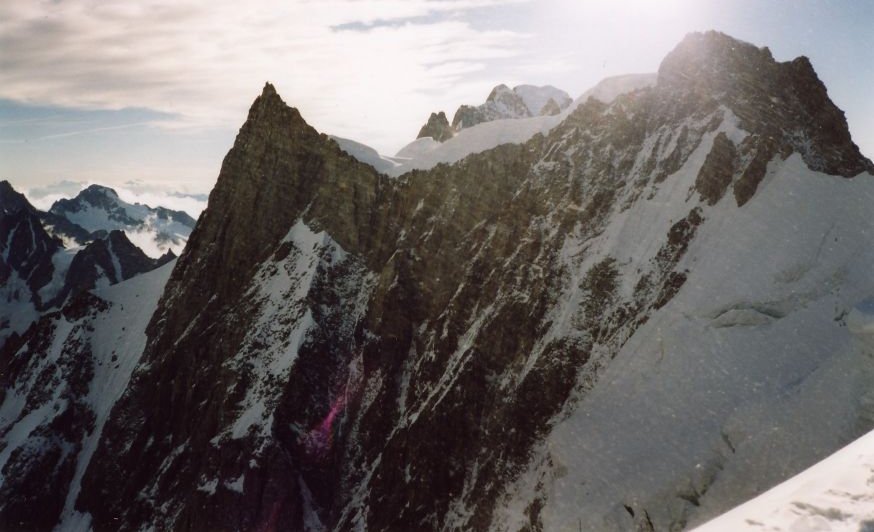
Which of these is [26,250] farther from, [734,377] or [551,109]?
[734,377]

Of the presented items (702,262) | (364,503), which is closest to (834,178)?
(702,262)

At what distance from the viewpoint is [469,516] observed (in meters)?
37.7

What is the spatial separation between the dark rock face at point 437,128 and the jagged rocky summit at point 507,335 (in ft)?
98.4

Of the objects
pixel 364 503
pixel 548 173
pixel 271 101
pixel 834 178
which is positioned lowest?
pixel 364 503

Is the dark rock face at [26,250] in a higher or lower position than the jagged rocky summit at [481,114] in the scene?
lower

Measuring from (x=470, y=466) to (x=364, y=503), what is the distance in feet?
34.4

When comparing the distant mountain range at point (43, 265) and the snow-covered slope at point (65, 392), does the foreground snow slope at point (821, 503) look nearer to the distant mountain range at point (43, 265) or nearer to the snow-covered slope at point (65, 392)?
the snow-covered slope at point (65, 392)

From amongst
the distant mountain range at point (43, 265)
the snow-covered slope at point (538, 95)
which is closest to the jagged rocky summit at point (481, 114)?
the snow-covered slope at point (538, 95)

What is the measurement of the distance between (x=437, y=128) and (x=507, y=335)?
54.4m

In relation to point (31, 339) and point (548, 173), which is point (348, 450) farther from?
point (31, 339)

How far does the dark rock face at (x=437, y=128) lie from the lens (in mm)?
88844

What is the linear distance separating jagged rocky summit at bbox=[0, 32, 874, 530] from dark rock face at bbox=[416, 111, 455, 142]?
30.0 meters

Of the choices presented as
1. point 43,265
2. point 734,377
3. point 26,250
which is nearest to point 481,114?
point 734,377

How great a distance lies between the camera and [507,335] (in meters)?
43.1
